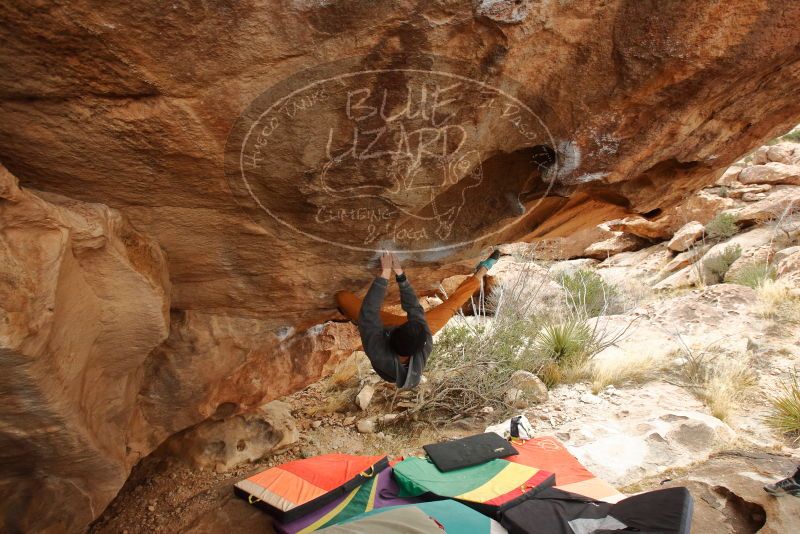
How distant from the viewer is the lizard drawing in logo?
2557 millimetres

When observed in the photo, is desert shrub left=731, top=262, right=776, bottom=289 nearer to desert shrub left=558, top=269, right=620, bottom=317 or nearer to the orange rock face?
desert shrub left=558, top=269, right=620, bottom=317

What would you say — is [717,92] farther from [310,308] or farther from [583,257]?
[583,257]

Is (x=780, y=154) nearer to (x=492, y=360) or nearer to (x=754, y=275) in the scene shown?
(x=754, y=275)

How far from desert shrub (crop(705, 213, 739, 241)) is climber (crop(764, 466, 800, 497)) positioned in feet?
33.2

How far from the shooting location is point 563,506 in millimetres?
3139

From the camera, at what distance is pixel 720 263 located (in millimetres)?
10695

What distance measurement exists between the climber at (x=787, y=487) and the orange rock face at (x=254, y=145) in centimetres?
238

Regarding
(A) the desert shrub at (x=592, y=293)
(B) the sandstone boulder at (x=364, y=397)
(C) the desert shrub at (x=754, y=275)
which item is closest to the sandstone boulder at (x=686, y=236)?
(C) the desert shrub at (x=754, y=275)

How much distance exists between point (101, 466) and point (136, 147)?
5.94 feet

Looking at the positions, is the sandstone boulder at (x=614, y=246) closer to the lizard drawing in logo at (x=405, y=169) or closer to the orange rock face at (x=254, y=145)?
the orange rock face at (x=254, y=145)

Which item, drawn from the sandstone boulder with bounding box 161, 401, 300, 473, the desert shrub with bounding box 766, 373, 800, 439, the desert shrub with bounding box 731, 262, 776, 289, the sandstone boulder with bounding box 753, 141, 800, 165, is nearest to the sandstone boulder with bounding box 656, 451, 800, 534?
the desert shrub with bounding box 766, 373, 800, 439

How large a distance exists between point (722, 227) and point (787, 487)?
1027 cm

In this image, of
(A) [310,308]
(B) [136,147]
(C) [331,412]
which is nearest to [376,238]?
(A) [310,308]

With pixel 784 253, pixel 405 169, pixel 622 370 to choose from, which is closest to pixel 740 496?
pixel 622 370
